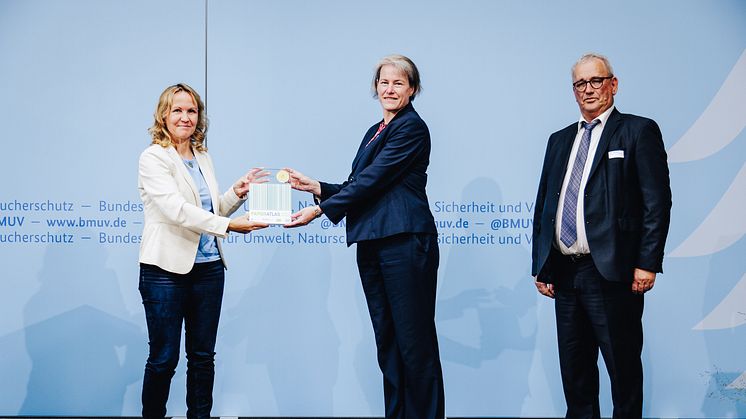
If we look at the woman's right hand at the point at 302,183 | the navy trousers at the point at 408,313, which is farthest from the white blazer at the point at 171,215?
the navy trousers at the point at 408,313

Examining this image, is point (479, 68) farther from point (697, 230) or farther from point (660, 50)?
point (697, 230)

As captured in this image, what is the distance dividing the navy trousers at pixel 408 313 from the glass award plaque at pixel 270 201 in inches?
14.3

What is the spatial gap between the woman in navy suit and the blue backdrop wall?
862 millimetres

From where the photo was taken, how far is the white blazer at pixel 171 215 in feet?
8.51

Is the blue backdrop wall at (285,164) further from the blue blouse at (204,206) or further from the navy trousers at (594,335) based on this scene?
the navy trousers at (594,335)

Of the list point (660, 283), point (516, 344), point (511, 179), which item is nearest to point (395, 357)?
point (516, 344)

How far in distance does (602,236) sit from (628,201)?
16 cm

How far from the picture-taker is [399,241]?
8.33ft

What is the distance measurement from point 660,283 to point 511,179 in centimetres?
92

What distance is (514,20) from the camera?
3.51 m

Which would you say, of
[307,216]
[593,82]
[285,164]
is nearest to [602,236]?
[593,82]

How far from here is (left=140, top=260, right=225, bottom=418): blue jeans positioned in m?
2.63

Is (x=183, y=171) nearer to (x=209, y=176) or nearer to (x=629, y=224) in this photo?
(x=209, y=176)

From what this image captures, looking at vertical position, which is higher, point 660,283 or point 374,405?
point 660,283
